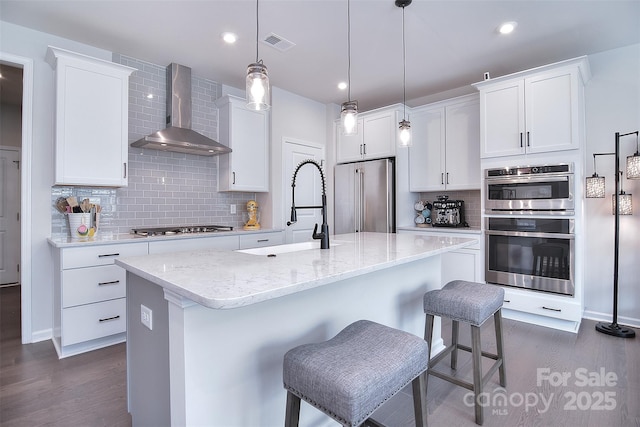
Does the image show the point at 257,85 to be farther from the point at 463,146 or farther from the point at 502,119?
the point at 463,146

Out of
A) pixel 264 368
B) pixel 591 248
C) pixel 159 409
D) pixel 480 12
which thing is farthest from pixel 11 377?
pixel 591 248

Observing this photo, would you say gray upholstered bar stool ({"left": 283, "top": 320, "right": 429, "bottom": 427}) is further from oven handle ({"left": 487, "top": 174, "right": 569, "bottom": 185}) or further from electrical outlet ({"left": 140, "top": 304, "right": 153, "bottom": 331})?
oven handle ({"left": 487, "top": 174, "right": 569, "bottom": 185})

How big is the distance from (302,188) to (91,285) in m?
2.68

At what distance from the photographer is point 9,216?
4.84m

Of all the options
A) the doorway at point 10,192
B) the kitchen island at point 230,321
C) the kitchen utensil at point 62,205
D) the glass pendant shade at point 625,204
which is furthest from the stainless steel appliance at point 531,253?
the doorway at point 10,192

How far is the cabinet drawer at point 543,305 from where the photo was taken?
9.83 feet

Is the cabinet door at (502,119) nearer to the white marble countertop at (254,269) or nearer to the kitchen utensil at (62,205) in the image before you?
the white marble countertop at (254,269)

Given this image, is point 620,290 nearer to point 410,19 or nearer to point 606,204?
point 606,204

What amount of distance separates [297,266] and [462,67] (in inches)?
131

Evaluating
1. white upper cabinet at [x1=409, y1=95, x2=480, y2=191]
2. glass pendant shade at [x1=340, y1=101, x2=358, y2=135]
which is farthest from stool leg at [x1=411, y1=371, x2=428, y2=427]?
white upper cabinet at [x1=409, y1=95, x2=480, y2=191]

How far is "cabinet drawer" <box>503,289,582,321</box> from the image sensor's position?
3.00 m

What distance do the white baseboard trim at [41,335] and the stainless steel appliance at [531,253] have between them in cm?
428

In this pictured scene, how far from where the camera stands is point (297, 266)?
1434 millimetres

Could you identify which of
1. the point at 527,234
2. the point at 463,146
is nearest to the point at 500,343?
the point at 527,234
